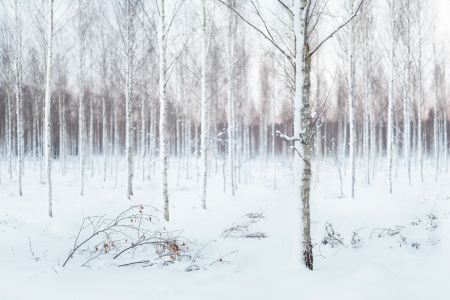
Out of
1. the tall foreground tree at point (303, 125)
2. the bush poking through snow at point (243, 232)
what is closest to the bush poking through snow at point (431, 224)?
the bush poking through snow at point (243, 232)

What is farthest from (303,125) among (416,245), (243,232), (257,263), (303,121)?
(416,245)

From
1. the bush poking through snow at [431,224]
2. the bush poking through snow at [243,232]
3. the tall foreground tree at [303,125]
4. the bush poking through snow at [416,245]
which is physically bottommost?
the bush poking through snow at [243,232]

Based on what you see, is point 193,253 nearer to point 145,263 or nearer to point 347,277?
point 145,263

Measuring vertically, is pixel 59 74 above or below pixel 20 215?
above

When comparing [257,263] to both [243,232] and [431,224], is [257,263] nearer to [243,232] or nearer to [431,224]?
[243,232]

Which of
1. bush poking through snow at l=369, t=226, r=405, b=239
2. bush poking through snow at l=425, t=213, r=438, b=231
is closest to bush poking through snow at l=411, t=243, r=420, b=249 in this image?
bush poking through snow at l=369, t=226, r=405, b=239

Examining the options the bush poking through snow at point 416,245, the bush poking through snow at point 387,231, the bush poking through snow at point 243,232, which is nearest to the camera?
the bush poking through snow at point 416,245

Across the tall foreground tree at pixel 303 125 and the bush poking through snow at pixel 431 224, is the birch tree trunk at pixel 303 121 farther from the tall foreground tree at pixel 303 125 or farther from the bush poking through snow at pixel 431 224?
the bush poking through snow at pixel 431 224

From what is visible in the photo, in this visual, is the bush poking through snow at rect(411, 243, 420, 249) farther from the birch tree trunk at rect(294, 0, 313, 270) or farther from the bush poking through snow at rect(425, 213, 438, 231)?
the birch tree trunk at rect(294, 0, 313, 270)

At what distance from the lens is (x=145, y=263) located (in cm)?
418

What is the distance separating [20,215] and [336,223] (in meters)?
8.67

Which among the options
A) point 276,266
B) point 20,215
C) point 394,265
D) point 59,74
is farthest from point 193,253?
point 59,74

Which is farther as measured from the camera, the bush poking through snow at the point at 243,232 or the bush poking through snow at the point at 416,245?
the bush poking through snow at the point at 243,232

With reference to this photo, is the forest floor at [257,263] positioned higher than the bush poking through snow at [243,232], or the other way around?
the forest floor at [257,263]
